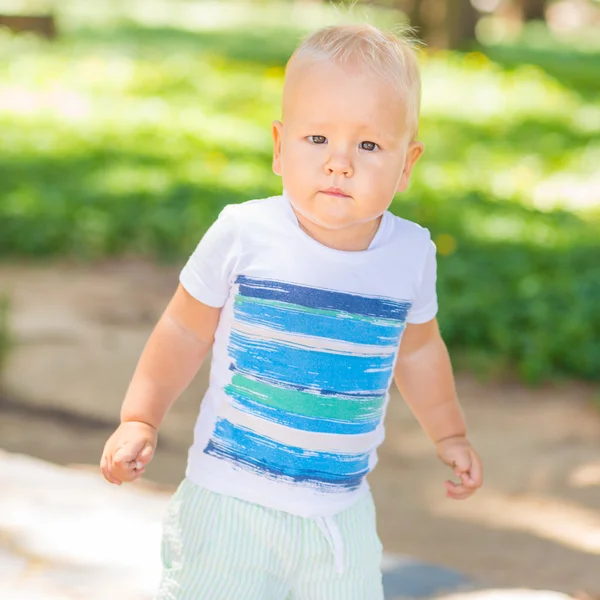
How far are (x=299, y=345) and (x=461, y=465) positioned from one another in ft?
1.44

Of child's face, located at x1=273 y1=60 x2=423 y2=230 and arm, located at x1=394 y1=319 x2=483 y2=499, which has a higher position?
child's face, located at x1=273 y1=60 x2=423 y2=230

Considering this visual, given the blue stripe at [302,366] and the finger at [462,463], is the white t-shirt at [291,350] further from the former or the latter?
the finger at [462,463]

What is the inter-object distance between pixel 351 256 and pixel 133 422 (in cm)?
46

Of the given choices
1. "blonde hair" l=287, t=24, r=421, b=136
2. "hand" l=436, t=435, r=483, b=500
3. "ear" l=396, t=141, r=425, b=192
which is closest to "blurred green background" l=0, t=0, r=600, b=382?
"blonde hair" l=287, t=24, r=421, b=136

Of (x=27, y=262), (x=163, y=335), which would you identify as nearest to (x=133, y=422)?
(x=163, y=335)

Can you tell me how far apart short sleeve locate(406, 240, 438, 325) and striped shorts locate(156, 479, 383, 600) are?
363 millimetres

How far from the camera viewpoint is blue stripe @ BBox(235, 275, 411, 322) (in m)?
1.80

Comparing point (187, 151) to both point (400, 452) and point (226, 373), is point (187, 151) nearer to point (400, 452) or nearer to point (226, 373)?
point (400, 452)

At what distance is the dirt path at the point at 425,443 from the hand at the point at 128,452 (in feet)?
4.26

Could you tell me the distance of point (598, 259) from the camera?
5.24 meters

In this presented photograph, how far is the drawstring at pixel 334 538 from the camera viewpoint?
1827 millimetres

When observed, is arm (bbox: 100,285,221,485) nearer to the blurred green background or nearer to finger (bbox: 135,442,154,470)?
finger (bbox: 135,442,154,470)

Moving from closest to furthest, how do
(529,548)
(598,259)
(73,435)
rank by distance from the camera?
(529,548) < (73,435) < (598,259)

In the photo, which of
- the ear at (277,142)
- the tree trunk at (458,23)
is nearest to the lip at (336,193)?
the ear at (277,142)
